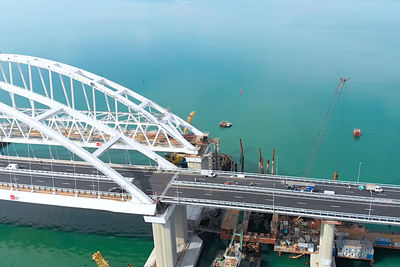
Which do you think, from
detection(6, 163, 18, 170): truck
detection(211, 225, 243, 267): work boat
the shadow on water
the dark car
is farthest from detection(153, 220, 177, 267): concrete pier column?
detection(6, 163, 18, 170): truck

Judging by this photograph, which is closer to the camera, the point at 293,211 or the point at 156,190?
the point at 293,211

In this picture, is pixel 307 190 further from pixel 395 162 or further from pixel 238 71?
pixel 238 71

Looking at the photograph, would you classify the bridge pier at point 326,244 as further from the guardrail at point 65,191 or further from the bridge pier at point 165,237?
the guardrail at point 65,191

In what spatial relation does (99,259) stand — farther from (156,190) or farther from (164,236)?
(156,190)

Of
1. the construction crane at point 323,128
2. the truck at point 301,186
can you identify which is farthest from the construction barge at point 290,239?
the construction crane at point 323,128

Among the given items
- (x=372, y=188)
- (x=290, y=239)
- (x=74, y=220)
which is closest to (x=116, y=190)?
(x=74, y=220)

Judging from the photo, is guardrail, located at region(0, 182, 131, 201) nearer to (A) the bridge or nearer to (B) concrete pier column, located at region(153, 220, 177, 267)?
(A) the bridge
